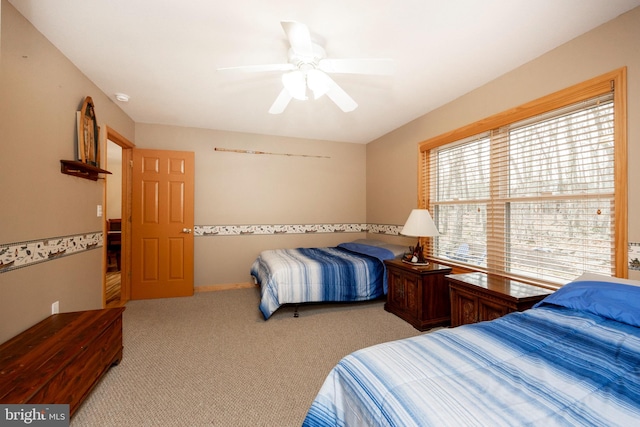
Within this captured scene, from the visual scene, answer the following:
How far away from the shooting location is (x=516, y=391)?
84cm

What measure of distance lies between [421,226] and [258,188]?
8.86 ft

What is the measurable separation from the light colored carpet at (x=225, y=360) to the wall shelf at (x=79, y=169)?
1.59m

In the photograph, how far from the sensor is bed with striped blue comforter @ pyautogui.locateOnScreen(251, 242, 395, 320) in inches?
122

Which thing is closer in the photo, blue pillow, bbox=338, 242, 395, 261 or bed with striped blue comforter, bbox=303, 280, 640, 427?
bed with striped blue comforter, bbox=303, 280, 640, 427

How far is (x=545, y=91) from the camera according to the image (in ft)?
7.52

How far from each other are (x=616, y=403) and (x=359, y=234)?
14.6 feet

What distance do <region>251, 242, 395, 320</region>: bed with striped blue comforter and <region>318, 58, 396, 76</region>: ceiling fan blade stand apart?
2095 mm

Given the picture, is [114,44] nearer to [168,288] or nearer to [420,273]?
[168,288]

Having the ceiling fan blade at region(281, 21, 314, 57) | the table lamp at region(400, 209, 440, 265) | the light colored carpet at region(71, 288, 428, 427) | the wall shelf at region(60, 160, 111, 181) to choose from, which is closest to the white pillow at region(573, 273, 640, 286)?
the table lamp at region(400, 209, 440, 265)

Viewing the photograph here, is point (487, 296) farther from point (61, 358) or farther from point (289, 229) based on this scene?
point (289, 229)

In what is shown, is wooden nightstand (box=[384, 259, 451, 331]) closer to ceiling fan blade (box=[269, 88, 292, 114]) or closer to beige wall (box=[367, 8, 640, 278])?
beige wall (box=[367, 8, 640, 278])

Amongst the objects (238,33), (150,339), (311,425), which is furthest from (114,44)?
(311,425)

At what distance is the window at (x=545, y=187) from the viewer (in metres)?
1.95

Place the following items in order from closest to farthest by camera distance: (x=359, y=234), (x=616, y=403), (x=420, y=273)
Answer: (x=616, y=403) < (x=420, y=273) < (x=359, y=234)
